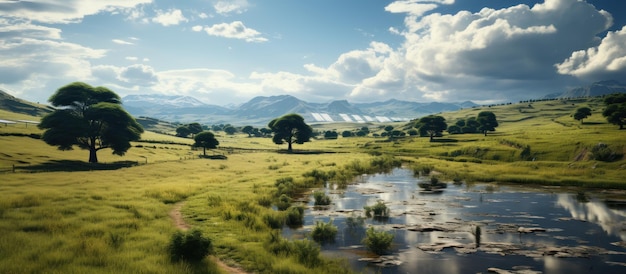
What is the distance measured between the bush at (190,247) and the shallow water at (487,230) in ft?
26.7

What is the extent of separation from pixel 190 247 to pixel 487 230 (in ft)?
75.3

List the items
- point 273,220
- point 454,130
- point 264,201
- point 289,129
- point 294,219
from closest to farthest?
point 273,220 → point 294,219 → point 264,201 → point 289,129 → point 454,130

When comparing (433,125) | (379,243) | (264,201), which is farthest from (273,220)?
(433,125)

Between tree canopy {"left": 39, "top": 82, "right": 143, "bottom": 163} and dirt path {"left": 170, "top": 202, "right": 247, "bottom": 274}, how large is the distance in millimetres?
48712

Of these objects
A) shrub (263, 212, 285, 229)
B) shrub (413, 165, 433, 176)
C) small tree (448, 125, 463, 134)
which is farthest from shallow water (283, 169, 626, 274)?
small tree (448, 125, 463, 134)

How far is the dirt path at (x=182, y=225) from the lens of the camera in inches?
690

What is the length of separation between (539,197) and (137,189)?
5037cm

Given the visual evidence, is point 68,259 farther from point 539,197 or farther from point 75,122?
point 75,122

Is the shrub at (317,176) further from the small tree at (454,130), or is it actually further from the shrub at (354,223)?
the small tree at (454,130)

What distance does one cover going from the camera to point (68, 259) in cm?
1647

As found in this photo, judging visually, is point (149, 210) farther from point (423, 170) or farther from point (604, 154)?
point (604, 154)

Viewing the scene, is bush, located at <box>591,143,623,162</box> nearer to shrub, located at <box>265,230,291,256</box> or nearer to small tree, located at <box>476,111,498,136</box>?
shrub, located at <box>265,230,291,256</box>

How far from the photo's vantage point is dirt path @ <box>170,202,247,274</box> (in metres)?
17.5

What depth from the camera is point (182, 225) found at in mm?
26500
